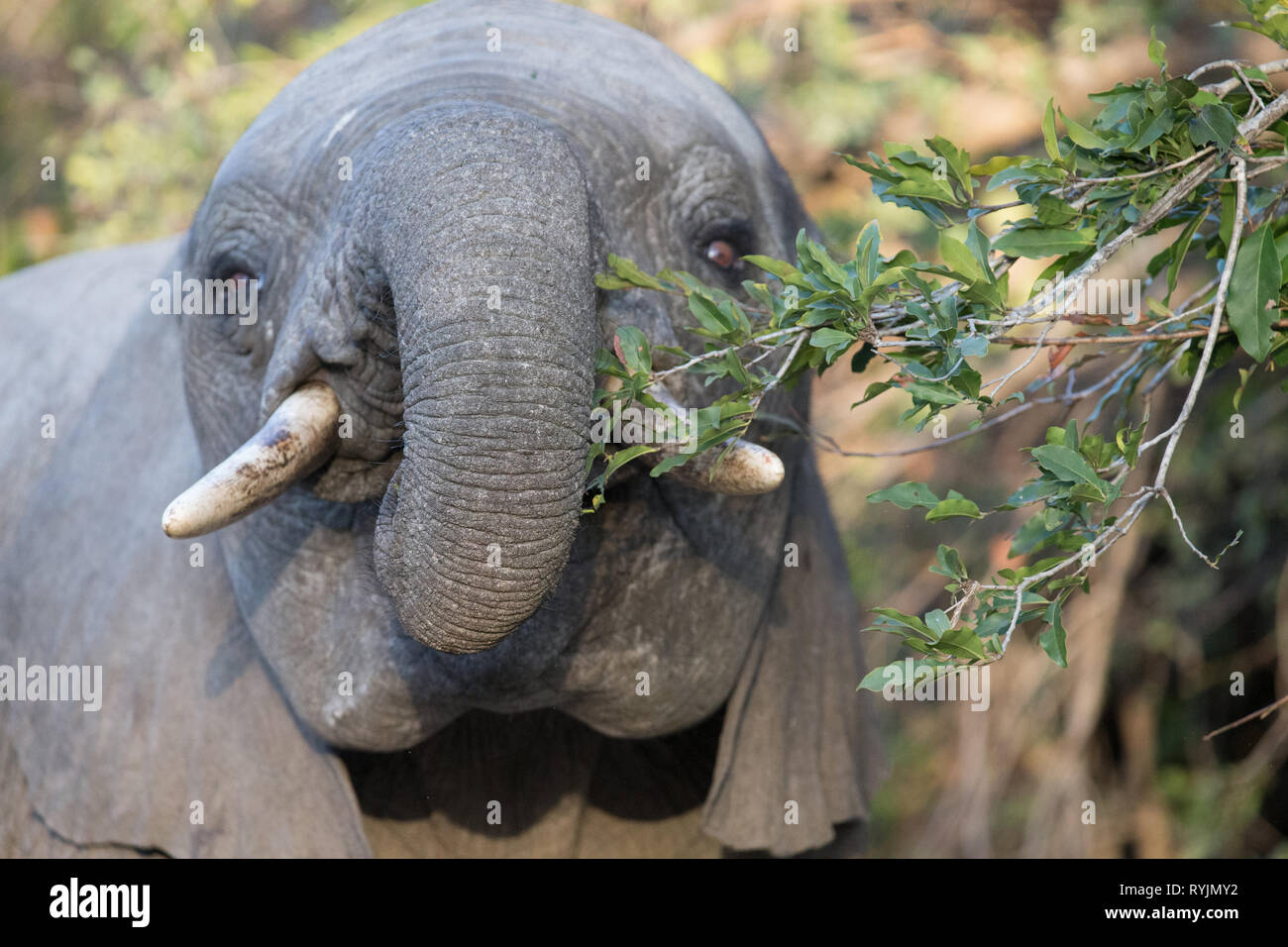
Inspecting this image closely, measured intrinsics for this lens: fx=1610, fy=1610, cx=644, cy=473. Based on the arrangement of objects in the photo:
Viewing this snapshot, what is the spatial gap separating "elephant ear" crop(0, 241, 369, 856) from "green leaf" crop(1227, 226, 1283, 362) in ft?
4.61

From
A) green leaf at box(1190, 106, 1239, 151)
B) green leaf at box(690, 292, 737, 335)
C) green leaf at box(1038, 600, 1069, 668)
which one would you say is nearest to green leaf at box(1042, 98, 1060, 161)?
green leaf at box(1190, 106, 1239, 151)

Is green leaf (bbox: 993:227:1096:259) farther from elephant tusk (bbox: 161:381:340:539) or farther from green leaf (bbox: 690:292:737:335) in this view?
elephant tusk (bbox: 161:381:340:539)

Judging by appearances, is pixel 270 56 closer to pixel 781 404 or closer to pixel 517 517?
pixel 781 404

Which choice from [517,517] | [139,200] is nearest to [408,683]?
[517,517]

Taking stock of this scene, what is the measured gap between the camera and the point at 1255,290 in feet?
6.03

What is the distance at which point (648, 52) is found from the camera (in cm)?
237

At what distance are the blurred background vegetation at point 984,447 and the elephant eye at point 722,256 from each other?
249 cm

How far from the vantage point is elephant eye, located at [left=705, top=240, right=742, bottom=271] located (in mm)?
2238

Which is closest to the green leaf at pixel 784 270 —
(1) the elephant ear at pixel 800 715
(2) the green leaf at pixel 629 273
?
(2) the green leaf at pixel 629 273

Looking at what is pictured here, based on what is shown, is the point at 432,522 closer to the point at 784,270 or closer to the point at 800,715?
the point at 784,270

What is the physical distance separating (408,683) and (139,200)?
15.1 ft

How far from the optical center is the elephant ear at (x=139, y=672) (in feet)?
7.95

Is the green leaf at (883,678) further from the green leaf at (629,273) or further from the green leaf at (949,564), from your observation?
the green leaf at (629,273)

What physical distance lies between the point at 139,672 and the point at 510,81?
111cm
